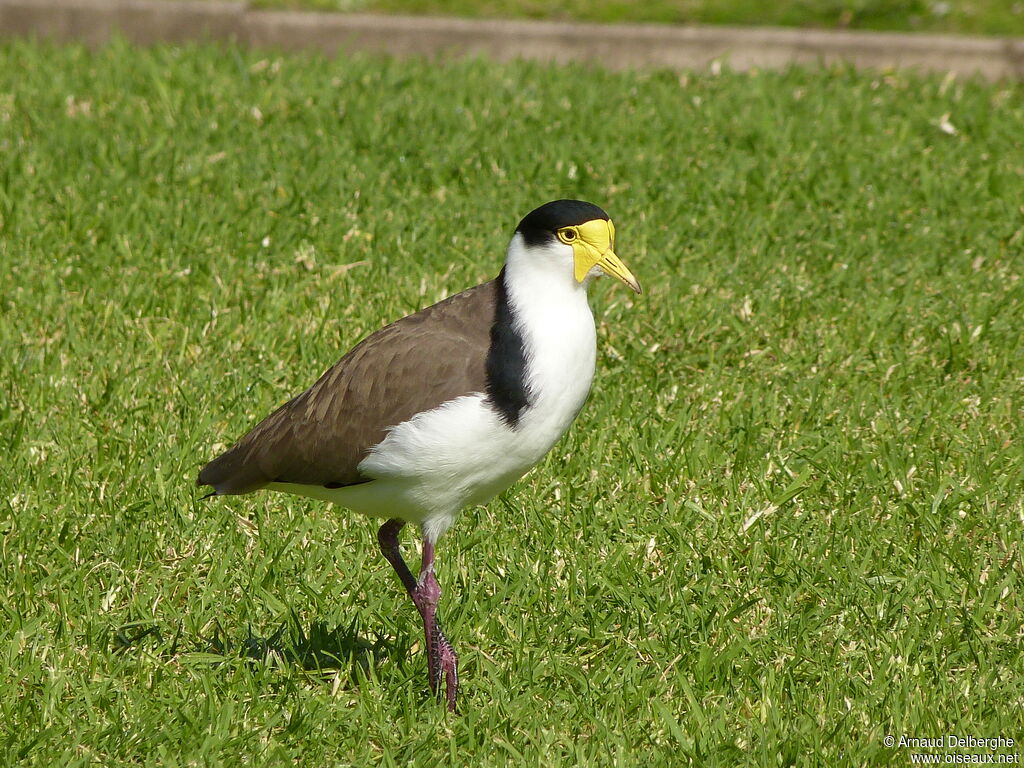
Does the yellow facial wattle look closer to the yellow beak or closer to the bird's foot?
the yellow beak

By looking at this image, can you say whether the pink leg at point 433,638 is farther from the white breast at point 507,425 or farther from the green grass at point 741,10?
the green grass at point 741,10

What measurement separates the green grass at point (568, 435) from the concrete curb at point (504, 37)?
32 cm

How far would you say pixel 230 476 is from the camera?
4.39 m

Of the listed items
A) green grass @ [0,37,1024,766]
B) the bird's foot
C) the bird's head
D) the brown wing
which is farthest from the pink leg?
the bird's head

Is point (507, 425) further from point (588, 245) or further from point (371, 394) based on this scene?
point (588, 245)

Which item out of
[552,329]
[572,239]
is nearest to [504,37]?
[572,239]

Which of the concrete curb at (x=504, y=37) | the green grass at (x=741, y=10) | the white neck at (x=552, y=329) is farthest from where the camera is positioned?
the green grass at (x=741, y=10)

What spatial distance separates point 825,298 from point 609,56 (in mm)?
3309

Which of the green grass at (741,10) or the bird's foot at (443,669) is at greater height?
the green grass at (741,10)

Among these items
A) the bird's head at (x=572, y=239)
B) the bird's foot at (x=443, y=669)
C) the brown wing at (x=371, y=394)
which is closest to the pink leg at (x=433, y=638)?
the bird's foot at (x=443, y=669)

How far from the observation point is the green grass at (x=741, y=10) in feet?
31.5

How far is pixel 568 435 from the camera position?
5609mm

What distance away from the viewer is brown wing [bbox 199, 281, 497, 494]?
401 centimetres

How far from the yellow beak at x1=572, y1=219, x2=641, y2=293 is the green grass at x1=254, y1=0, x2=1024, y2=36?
6018mm
